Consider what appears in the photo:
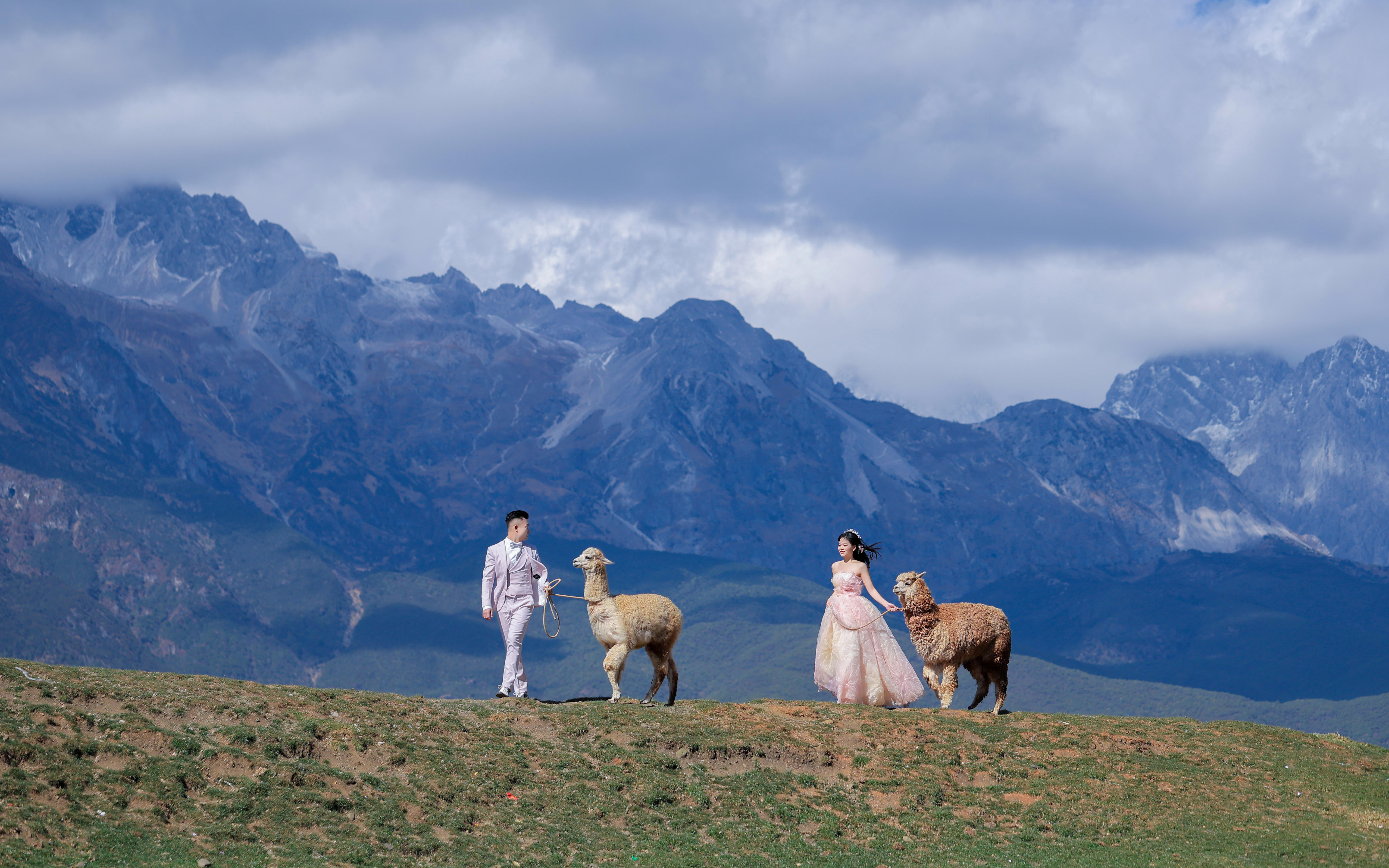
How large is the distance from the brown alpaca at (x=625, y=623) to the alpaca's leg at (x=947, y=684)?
9064mm

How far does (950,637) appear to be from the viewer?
4388cm

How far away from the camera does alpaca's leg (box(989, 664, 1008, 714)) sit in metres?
Answer: 45.0

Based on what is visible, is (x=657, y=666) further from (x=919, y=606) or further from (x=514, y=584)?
(x=919, y=606)

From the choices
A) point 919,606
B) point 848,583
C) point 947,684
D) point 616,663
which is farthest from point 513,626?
point 947,684

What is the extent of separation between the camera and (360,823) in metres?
31.0

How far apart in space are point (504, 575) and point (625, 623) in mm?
4250

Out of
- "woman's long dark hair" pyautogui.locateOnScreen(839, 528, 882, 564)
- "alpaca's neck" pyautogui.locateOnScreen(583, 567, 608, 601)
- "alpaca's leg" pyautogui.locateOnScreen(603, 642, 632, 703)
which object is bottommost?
"alpaca's leg" pyautogui.locateOnScreen(603, 642, 632, 703)

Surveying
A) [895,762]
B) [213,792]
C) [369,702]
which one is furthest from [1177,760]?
[213,792]

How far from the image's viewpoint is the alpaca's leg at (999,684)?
45031mm

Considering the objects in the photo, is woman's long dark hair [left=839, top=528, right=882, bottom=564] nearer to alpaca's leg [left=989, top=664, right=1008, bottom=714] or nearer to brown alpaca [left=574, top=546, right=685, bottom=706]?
brown alpaca [left=574, top=546, right=685, bottom=706]

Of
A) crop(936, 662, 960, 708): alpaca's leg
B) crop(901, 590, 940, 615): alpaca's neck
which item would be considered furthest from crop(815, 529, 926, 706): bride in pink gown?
crop(901, 590, 940, 615): alpaca's neck

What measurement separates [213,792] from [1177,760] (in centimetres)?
2966

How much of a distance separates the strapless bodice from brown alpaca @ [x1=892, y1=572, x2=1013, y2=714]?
5.75 feet

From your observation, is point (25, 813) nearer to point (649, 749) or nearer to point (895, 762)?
point (649, 749)
